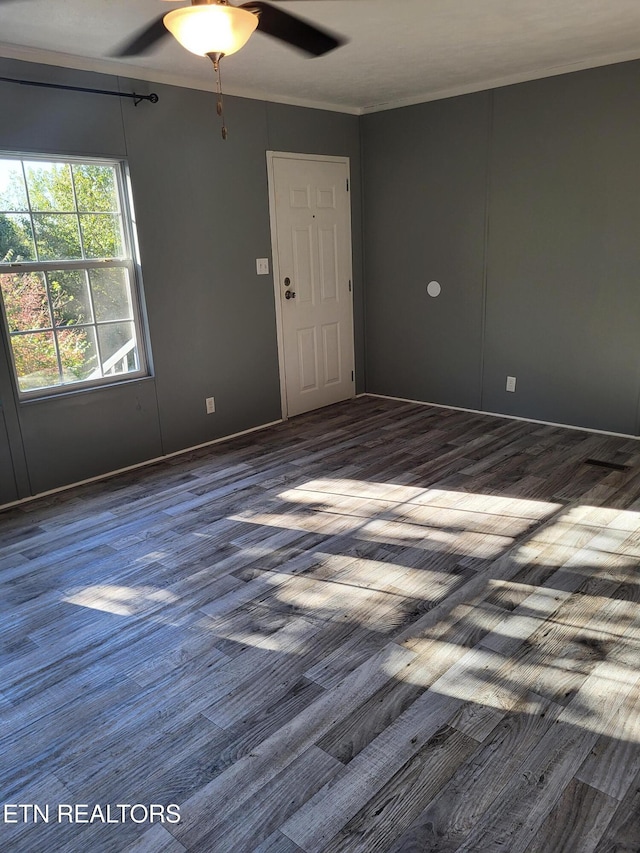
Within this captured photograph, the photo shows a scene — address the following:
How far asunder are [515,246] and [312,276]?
1.69 metres

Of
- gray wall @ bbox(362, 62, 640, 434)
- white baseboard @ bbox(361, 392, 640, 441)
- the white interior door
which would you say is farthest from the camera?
the white interior door

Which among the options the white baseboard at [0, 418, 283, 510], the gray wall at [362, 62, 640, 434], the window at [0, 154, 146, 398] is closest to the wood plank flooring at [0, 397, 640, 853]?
the white baseboard at [0, 418, 283, 510]

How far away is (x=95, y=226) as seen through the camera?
3.98m

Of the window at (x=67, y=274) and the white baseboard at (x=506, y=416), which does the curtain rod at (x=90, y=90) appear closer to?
the window at (x=67, y=274)

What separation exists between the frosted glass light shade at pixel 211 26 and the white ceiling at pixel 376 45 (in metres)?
0.66

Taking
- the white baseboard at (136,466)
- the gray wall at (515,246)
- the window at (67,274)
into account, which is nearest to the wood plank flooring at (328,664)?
the white baseboard at (136,466)

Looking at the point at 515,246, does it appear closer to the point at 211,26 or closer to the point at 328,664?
the point at 211,26

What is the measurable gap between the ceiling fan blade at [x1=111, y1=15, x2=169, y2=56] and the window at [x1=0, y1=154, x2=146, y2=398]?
68 cm

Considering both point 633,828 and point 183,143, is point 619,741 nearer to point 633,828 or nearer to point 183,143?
point 633,828

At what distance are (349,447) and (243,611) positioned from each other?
7.16 ft

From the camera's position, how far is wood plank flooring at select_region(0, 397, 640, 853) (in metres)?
1.65

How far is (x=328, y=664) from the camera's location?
2.23 m

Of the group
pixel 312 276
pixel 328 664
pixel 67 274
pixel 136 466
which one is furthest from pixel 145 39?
pixel 328 664

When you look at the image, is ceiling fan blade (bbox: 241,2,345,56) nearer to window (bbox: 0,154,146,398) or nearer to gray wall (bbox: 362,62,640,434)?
window (bbox: 0,154,146,398)
